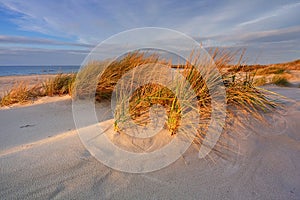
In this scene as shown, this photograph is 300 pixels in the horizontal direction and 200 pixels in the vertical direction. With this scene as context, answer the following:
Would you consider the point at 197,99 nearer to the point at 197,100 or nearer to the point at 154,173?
the point at 197,100

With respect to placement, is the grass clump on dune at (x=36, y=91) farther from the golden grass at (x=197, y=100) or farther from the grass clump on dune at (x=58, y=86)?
the golden grass at (x=197, y=100)

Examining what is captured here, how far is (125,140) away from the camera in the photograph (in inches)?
76.6

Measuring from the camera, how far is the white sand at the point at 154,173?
1.34m

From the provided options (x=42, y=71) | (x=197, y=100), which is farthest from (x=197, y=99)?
(x=42, y=71)

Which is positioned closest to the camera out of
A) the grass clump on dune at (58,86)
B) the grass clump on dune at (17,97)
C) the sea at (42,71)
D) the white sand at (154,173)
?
the white sand at (154,173)

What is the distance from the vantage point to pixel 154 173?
1.58 metres

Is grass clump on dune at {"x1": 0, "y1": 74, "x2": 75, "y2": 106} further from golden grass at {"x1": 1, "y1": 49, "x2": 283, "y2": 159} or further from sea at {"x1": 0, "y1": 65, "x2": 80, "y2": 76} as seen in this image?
golden grass at {"x1": 1, "y1": 49, "x2": 283, "y2": 159}

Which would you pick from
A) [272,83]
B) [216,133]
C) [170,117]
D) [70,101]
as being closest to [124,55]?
[70,101]

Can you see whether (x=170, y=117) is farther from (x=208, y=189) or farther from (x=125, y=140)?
(x=208, y=189)

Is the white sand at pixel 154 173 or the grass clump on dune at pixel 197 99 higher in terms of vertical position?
the grass clump on dune at pixel 197 99

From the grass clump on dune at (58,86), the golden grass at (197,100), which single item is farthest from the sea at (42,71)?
the golden grass at (197,100)

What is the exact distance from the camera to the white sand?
1.34m

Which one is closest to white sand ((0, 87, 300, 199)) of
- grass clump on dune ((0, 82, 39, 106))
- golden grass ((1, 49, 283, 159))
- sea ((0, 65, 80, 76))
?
golden grass ((1, 49, 283, 159))

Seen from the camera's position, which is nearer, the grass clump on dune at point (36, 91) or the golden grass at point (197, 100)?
the golden grass at point (197, 100)
